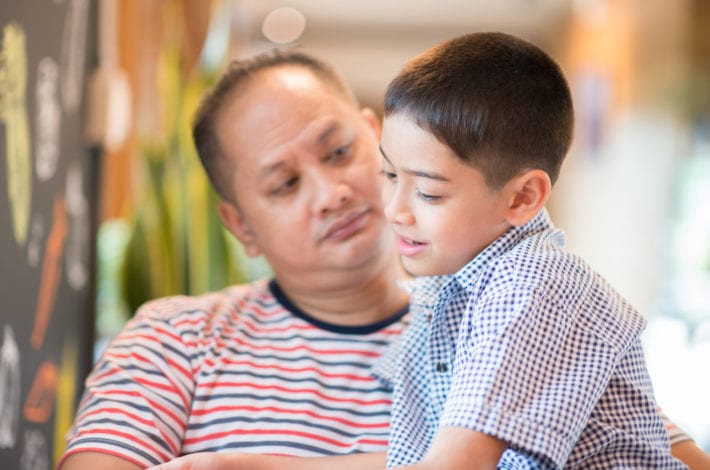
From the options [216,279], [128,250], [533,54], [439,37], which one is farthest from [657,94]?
[533,54]

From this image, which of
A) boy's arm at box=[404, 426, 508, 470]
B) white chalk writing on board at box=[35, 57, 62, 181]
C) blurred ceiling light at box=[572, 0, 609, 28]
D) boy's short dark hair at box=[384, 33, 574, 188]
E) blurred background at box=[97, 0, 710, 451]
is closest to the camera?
boy's arm at box=[404, 426, 508, 470]

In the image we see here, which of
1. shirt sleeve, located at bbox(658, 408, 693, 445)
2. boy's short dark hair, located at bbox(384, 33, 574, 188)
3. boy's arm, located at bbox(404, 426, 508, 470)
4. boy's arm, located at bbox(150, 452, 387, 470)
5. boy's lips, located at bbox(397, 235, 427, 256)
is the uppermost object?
boy's short dark hair, located at bbox(384, 33, 574, 188)

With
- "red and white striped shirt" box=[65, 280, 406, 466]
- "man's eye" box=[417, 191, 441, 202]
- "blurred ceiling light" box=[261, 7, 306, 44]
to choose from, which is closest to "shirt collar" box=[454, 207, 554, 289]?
"man's eye" box=[417, 191, 441, 202]

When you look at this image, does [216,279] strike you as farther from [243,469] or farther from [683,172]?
[683,172]

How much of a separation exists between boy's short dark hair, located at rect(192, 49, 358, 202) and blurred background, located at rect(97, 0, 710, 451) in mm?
412

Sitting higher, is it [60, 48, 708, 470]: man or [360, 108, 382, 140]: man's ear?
[360, 108, 382, 140]: man's ear

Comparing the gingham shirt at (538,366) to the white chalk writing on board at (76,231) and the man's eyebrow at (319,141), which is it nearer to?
the man's eyebrow at (319,141)

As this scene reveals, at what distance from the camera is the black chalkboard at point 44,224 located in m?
1.47

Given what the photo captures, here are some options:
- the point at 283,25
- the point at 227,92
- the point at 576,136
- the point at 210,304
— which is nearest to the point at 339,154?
the point at 227,92

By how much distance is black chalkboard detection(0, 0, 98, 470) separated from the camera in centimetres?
147

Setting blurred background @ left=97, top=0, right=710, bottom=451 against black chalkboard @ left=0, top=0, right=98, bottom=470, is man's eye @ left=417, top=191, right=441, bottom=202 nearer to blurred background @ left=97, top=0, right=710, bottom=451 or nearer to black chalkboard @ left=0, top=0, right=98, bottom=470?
black chalkboard @ left=0, top=0, right=98, bottom=470

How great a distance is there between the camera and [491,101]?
3.98ft

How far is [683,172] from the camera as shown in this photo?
6.07 m

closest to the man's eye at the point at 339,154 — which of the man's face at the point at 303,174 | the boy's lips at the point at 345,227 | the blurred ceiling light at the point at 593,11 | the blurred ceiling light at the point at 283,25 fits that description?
the man's face at the point at 303,174
